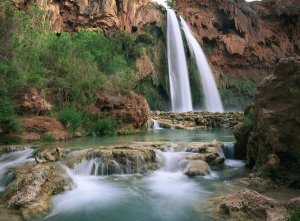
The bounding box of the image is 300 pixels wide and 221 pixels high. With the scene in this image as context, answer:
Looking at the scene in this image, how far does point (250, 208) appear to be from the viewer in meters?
8.18

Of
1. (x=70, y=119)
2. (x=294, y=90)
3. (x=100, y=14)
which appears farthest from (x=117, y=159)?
(x=100, y=14)

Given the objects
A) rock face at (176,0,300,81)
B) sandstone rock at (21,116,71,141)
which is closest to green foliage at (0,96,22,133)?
sandstone rock at (21,116,71,141)

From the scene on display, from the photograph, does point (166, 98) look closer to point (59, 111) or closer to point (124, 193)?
point (59, 111)

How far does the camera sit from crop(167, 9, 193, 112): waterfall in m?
40.8

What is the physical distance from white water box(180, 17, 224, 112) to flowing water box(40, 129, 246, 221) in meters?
30.9

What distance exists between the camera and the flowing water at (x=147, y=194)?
29.5 feet

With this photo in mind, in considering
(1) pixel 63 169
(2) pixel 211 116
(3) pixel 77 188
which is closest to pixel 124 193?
(3) pixel 77 188

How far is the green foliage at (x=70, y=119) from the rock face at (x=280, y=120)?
11.1m

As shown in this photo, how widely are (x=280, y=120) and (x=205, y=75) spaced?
34.3 meters

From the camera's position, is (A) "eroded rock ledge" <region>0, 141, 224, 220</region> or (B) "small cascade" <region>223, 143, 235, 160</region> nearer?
(A) "eroded rock ledge" <region>0, 141, 224, 220</region>

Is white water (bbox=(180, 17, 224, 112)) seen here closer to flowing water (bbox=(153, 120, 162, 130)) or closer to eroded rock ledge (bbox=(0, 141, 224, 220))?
flowing water (bbox=(153, 120, 162, 130))

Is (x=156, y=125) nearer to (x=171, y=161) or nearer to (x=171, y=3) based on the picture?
(x=171, y=161)

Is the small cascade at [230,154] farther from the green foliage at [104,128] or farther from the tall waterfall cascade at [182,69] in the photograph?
the tall waterfall cascade at [182,69]

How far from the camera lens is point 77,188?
1123 centimetres
